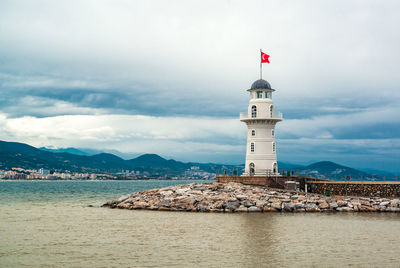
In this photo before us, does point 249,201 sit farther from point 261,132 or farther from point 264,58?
point 264,58

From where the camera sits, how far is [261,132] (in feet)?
171

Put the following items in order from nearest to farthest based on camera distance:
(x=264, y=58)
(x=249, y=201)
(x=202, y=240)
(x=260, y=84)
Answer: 1. (x=202, y=240)
2. (x=249, y=201)
3. (x=264, y=58)
4. (x=260, y=84)

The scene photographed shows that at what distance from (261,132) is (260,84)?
5.29m

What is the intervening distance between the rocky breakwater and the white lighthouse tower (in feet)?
13.6

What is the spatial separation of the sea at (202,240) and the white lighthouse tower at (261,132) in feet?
37.8

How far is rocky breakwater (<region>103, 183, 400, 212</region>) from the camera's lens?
43.1 metres

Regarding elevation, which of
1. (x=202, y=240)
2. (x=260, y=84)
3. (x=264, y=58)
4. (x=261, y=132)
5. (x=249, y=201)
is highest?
(x=264, y=58)

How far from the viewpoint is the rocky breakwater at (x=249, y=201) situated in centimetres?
4312

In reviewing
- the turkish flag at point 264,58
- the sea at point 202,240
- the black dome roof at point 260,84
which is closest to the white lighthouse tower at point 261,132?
the black dome roof at point 260,84

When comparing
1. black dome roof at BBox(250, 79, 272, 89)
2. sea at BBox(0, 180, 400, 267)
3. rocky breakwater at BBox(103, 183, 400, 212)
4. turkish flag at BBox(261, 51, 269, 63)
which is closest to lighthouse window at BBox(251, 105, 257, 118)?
black dome roof at BBox(250, 79, 272, 89)

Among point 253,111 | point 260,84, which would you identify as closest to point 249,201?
point 253,111

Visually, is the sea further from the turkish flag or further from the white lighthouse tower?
the turkish flag

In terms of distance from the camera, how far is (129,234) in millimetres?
30859

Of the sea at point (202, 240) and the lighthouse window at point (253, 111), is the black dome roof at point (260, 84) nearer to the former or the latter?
the lighthouse window at point (253, 111)
